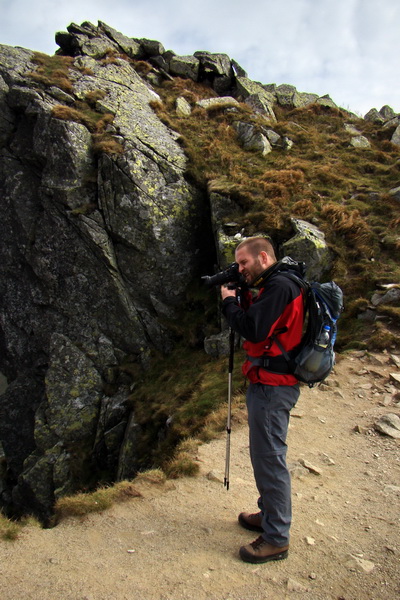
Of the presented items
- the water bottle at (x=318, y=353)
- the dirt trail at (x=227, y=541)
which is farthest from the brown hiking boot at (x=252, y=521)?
the water bottle at (x=318, y=353)

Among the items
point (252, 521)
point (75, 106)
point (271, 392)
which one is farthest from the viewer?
point (75, 106)

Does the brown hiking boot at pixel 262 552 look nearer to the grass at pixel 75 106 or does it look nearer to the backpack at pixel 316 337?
the backpack at pixel 316 337

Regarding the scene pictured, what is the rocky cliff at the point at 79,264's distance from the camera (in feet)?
51.6

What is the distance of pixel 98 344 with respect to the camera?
684 inches

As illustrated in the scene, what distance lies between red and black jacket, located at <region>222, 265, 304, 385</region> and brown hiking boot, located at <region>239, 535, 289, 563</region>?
209cm

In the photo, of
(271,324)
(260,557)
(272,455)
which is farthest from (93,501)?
(271,324)

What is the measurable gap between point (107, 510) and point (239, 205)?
14.4 m

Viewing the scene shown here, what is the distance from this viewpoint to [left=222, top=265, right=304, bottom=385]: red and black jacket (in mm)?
4508

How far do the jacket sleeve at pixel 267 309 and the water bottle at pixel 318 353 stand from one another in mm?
616

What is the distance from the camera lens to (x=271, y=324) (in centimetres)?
452

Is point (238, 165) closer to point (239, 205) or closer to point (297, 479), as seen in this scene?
point (239, 205)

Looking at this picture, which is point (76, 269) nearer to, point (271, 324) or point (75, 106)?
point (75, 106)

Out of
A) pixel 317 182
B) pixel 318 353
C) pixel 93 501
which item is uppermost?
pixel 317 182

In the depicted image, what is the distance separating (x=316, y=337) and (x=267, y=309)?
0.78m
